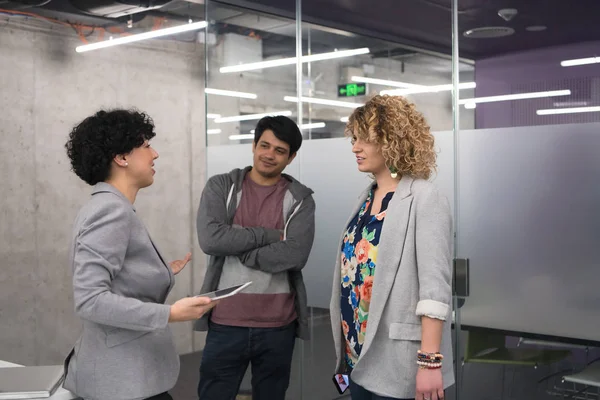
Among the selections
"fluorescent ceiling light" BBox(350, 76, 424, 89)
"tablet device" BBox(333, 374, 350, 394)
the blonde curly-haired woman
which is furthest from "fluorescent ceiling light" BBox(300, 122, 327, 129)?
"tablet device" BBox(333, 374, 350, 394)

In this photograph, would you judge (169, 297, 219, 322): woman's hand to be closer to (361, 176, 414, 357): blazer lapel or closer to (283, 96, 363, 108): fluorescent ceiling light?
(361, 176, 414, 357): blazer lapel

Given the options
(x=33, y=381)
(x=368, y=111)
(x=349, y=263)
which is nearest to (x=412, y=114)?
(x=368, y=111)

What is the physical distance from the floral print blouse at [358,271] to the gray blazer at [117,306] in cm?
55

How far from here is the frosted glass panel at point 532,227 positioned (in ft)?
8.70

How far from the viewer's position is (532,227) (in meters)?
2.78

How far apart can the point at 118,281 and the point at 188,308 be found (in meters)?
0.21

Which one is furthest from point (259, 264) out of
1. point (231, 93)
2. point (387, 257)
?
point (231, 93)

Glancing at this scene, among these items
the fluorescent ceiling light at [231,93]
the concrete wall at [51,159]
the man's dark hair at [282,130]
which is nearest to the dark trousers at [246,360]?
the man's dark hair at [282,130]

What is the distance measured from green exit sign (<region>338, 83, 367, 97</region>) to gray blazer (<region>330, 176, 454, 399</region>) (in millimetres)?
1439

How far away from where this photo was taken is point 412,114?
2.14m

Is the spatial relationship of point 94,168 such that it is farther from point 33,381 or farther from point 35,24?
point 35,24

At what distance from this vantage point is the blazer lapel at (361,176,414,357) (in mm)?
2018

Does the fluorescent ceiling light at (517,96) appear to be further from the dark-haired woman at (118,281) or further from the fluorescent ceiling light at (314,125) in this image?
the dark-haired woman at (118,281)

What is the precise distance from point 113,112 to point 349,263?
0.83 m
